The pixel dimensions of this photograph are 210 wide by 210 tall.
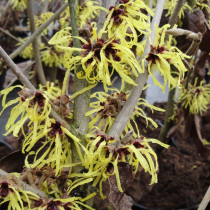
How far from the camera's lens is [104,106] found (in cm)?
46

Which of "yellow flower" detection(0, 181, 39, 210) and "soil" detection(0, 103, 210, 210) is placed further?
"soil" detection(0, 103, 210, 210)

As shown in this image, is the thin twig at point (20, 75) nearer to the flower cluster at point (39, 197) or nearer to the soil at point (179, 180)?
the flower cluster at point (39, 197)

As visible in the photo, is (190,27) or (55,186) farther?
(190,27)

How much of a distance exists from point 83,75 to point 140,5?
0.13 meters

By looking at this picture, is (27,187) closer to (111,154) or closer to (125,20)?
(111,154)

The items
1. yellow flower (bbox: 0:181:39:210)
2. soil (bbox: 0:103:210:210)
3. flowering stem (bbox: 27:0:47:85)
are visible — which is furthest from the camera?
soil (bbox: 0:103:210:210)

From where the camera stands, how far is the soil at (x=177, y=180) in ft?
3.91

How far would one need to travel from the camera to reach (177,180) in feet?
4.23

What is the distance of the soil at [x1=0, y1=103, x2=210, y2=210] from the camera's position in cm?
119

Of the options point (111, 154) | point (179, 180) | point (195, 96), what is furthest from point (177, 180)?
point (111, 154)

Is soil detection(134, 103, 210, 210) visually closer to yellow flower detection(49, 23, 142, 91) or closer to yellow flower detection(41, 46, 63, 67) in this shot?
yellow flower detection(41, 46, 63, 67)

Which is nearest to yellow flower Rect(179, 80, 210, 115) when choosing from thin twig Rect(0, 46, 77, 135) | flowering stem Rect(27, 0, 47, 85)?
flowering stem Rect(27, 0, 47, 85)

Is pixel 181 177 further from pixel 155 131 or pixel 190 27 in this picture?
pixel 190 27

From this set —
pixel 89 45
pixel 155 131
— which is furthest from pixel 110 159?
pixel 155 131
